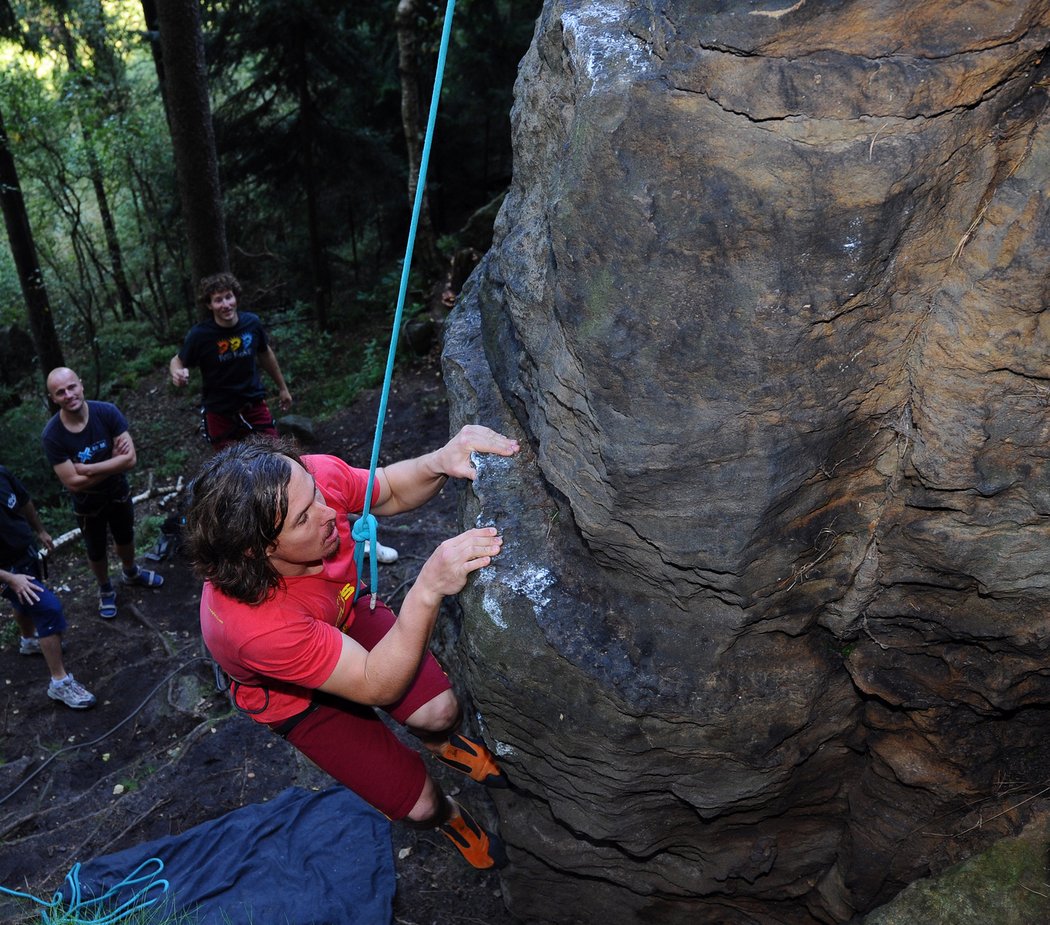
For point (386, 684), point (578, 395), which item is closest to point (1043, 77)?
point (578, 395)

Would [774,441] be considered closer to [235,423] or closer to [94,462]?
[94,462]

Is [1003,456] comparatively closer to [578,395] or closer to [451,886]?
[578,395]

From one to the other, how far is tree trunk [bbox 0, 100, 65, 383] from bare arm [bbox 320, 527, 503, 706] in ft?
32.3

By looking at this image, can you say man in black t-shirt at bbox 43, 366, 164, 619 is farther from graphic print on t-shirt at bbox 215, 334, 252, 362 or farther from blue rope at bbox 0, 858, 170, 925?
blue rope at bbox 0, 858, 170, 925

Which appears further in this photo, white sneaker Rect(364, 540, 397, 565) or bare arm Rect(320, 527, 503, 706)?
white sneaker Rect(364, 540, 397, 565)

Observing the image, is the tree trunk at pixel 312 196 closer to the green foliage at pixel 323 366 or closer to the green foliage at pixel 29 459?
the green foliage at pixel 323 366

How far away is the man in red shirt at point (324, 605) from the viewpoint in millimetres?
2701

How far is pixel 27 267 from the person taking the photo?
10625mm

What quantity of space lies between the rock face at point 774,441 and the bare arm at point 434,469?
0.12 metres

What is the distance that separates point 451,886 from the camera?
157 inches

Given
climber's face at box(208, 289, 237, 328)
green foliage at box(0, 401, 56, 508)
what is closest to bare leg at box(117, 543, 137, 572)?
climber's face at box(208, 289, 237, 328)

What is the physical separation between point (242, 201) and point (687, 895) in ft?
42.4

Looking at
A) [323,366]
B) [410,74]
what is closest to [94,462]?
[410,74]

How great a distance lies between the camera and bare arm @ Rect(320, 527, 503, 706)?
270 cm
